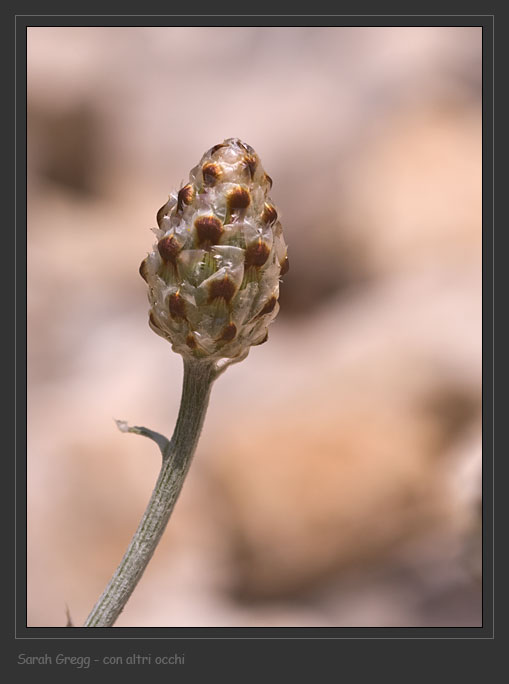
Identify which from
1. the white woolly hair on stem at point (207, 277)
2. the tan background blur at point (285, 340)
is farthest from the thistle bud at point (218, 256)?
the tan background blur at point (285, 340)

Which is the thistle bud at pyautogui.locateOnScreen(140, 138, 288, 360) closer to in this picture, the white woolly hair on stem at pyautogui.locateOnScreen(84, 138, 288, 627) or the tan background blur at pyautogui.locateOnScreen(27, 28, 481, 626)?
the white woolly hair on stem at pyautogui.locateOnScreen(84, 138, 288, 627)

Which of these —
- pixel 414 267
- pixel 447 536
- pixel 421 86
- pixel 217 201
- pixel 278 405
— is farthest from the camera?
pixel 421 86

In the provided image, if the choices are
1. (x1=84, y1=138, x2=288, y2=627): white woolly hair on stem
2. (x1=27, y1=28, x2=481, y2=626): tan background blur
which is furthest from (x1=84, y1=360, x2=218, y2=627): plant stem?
(x1=27, y1=28, x2=481, y2=626): tan background blur

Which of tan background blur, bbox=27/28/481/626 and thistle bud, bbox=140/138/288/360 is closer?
thistle bud, bbox=140/138/288/360

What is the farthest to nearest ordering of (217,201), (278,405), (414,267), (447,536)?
(414,267) → (278,405) → (447,536) → (217,201)

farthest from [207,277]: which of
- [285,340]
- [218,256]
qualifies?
[285,340]

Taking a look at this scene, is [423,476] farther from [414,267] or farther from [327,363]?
[414,267]

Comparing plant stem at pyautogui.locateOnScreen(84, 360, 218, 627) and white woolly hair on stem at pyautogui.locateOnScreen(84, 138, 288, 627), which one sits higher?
white woolly hair on stem at pyautogui.locateOnScreen(84, 138, 288, 627)

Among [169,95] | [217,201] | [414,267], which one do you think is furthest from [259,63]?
[217,201]
